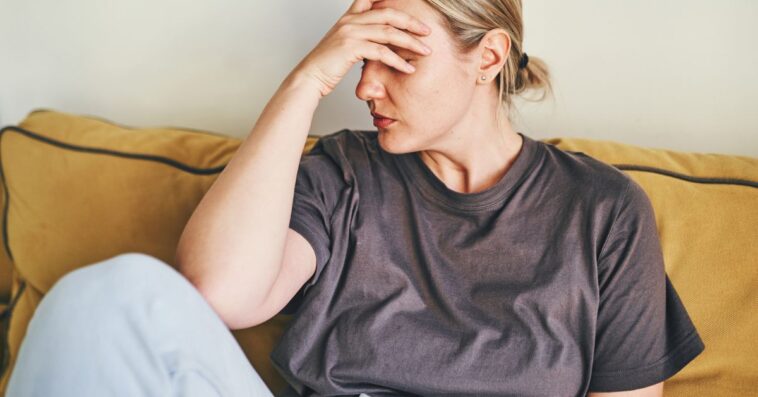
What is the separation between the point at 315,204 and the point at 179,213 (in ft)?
1.15

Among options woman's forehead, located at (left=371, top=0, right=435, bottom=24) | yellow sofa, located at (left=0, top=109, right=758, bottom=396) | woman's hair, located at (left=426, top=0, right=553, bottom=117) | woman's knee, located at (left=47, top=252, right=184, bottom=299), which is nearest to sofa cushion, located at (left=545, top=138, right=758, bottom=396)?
yellow sofa, located at (left=0, top=109, right=758, bottom=396)

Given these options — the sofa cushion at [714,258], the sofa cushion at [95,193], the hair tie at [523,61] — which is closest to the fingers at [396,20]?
the hair tie at [523,61]

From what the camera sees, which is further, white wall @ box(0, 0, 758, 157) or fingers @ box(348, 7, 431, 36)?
white wall @ box(0, 0, 758, 157)

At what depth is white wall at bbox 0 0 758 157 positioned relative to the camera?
144 cm

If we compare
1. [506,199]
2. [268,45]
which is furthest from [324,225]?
[268,45]

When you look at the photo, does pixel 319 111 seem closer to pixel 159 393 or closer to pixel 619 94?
pixel 619 94

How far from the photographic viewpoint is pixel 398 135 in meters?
1.12

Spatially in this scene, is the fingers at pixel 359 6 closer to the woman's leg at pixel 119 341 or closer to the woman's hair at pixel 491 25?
the woman's hair at pixel 491 25

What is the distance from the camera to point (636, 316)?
1041mm

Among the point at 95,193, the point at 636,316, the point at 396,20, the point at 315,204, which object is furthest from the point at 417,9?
the point at 95,193

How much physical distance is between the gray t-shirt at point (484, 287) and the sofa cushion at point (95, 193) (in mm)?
247

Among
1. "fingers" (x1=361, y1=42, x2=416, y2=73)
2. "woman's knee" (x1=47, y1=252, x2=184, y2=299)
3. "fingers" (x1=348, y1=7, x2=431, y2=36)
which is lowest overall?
"woman's knee" (x1=47, y1=252, x2=184, y2=299)

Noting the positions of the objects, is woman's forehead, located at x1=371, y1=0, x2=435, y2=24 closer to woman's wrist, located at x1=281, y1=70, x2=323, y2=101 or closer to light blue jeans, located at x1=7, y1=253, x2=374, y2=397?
woman's wrist, located at x1=281, y1=70, x2=323, y2=101

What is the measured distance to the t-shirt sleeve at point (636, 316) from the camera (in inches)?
40.7
